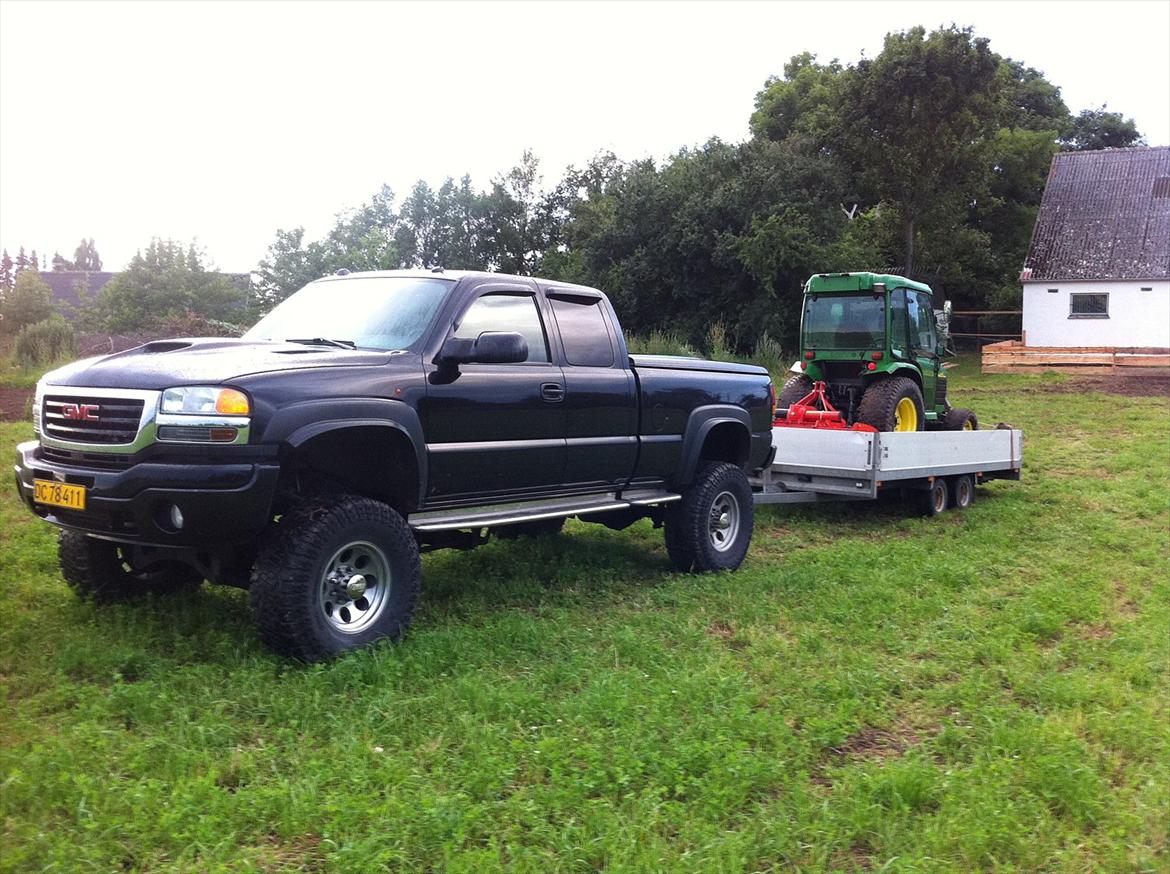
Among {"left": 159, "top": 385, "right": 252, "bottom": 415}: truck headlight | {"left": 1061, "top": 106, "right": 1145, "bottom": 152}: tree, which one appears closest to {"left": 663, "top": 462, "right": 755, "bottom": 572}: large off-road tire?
{"left": 159, "top": 385, "right": 252, "bottom": 415}: truck headlight

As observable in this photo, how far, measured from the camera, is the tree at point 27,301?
26098 millimetres

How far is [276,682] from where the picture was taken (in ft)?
16.0

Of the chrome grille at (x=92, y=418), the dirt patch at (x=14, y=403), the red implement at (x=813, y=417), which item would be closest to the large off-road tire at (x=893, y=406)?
the red implement at (x=813, y=417)

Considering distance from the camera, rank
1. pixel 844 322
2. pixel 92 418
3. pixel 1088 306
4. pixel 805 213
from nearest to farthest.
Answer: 1. pixel 92 418
2. pixel 844 322
3. pixel 805 213
4. pixel 1088 306

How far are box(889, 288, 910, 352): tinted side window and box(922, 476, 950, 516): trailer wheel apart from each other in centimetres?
180

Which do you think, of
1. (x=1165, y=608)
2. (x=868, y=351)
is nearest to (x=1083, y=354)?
(x=868, y=351)

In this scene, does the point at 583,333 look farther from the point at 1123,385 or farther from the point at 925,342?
the point at 1123,385

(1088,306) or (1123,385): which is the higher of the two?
(1088,306)

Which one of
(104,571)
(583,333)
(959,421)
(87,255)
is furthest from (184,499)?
(87,255)

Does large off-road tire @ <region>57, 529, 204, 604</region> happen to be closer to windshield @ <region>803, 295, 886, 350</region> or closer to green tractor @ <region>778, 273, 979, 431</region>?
green tractor @ <region>778, 273, 979, 431</region>

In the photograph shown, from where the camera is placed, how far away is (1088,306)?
33.2 meters

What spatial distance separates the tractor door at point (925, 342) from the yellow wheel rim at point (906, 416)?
0.40m

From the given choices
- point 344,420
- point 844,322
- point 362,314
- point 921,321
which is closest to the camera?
point 344,420

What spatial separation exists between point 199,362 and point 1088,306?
110 ft
